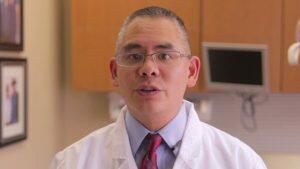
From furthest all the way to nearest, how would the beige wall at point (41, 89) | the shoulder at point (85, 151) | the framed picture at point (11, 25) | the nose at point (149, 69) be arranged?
1. the beige wall at point (41, 89)
2. the framed picture at point (11, 25)
3. the shoulder at point (85, 151)
4. the nose at point (149, 69)

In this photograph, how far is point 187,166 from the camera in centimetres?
131

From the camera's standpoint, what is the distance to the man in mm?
1278

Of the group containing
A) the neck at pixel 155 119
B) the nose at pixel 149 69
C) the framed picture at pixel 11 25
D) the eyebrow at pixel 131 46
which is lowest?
the neck at pixel 155 119

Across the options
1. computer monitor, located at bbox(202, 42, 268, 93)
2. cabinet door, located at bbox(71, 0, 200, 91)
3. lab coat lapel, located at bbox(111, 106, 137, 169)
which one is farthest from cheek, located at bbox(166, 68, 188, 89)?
cabinet door, located at bbox(71, 0, 200, 91)

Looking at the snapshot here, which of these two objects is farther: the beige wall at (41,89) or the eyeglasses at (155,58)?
the beige wall at (41,89)

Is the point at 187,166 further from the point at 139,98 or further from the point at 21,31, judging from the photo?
the point at 21,31

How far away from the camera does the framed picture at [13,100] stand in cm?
209

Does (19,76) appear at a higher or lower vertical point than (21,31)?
lower

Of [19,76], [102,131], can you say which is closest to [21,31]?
[19,76]

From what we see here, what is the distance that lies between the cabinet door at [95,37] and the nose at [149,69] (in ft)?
4.28

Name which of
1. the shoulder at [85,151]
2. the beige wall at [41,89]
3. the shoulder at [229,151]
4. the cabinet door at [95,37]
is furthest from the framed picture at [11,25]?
the shoulder at [229,151]

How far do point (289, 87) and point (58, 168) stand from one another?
1429 mm

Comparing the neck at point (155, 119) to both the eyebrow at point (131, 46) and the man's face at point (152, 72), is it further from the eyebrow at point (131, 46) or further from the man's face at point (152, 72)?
the eyebrow at point (131, 46)

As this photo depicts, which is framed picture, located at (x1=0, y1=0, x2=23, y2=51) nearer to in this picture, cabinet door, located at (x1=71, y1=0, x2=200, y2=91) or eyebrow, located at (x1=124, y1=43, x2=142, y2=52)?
cabinet door, located at (x1=71, y1=0, x2=200, y2=91)
